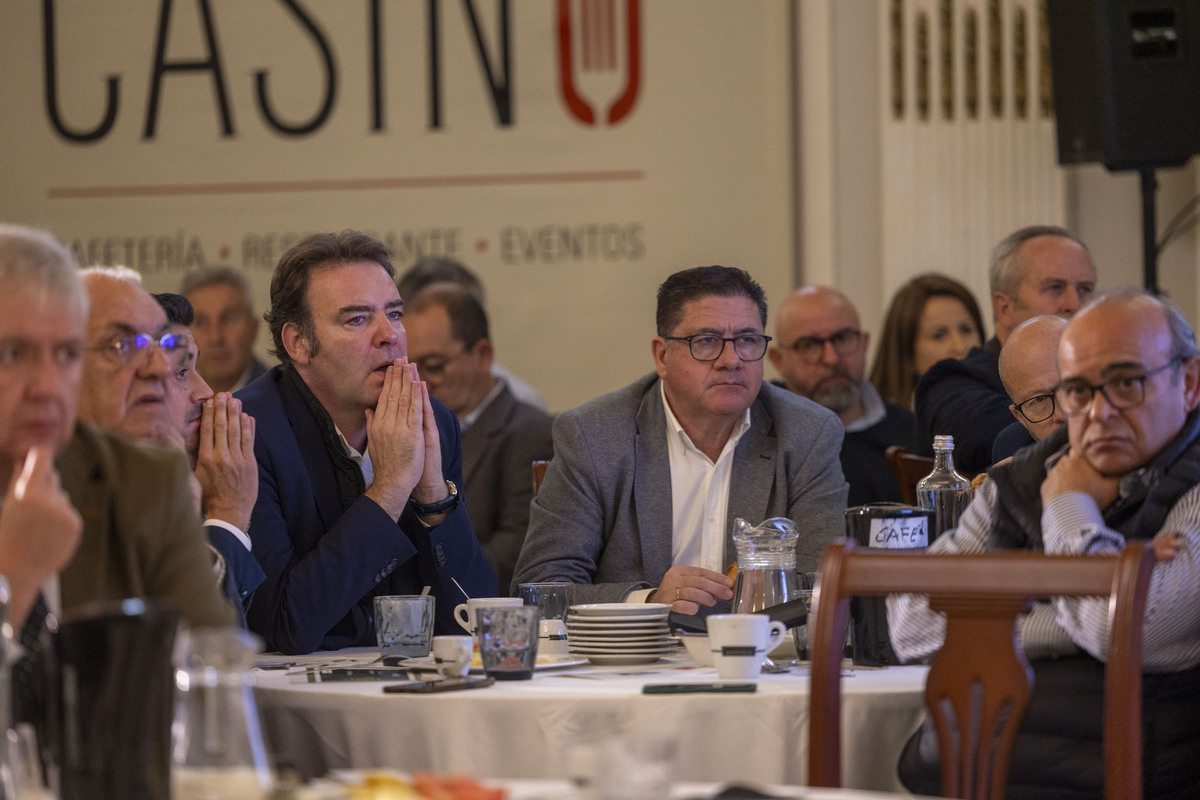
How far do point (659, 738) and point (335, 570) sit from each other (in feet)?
5.64

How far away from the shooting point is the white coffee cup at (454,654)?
2322 millimetres

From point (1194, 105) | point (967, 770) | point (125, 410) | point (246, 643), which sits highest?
point (1194, 105)

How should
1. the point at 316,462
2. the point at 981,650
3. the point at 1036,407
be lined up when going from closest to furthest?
1. the point at 981,650
2. the point at 316,462
3. the point at 1036,407

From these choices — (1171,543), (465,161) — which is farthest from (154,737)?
(465,161)

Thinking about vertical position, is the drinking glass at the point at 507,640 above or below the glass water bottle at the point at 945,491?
below

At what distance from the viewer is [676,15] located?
6730 millimetres

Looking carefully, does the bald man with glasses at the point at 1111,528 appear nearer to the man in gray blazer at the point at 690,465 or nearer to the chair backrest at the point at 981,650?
the chair backrest at the point at 981,650

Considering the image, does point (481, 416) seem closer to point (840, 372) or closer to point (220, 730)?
point (840, 372)

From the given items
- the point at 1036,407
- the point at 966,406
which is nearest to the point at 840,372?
the point at 966,406

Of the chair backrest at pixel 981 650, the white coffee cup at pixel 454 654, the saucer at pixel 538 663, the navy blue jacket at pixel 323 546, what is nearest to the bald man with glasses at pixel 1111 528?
the chair backrest at pixel 981 650

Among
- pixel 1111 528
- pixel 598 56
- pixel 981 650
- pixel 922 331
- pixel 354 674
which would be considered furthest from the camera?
pixel 598 56

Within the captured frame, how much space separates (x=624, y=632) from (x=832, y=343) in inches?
113

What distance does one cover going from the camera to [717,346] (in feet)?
11.2

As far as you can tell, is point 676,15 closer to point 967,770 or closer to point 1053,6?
point 1053,6
